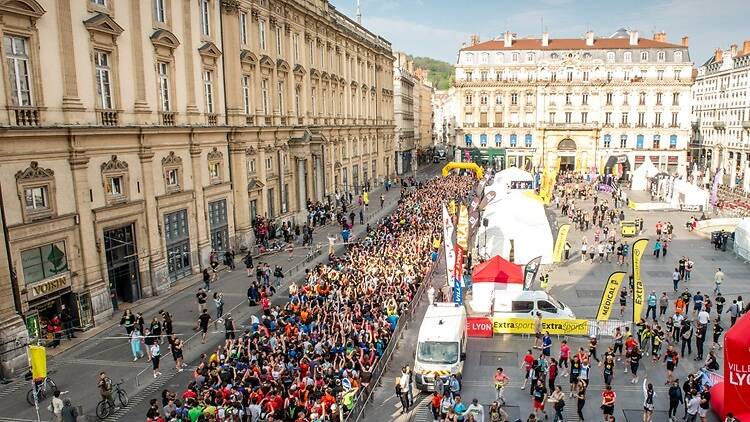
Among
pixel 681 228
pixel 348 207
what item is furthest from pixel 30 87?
pixel 681 228

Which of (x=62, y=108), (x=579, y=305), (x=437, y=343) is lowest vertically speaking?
(x=579, y=305)

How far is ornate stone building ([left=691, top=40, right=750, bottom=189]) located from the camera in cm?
8056

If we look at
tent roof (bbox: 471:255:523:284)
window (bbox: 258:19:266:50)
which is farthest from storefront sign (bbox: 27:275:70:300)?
window (bbox: 258:19:266:50)

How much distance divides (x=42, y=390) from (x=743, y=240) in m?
35.5

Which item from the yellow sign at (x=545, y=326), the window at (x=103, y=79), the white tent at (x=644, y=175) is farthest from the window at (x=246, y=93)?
the white tent at (x=644, y=175)

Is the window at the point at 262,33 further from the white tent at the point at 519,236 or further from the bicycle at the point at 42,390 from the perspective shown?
the bicycle at the point at 42,390

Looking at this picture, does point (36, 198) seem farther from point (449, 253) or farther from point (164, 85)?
point (449, 253)

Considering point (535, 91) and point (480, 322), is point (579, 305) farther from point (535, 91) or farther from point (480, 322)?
point (535, 91)

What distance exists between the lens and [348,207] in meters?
53.5

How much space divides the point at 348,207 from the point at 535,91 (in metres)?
43.3

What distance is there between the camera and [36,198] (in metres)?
20.8

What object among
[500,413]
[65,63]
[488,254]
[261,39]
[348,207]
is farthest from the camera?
[348,207]

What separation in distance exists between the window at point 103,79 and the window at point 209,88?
749cm

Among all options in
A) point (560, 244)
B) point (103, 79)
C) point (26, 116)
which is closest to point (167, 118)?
point (103, 79)
